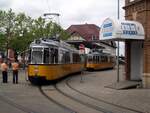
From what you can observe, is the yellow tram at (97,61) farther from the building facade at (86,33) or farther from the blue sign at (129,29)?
the building facade at (86,33)

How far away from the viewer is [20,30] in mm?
81938

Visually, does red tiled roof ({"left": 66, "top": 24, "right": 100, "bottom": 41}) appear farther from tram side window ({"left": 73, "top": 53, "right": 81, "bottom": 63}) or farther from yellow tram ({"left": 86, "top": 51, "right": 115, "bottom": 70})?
tram side window ({"left": 73, "top": 53, "right": 81, "bottom": 63})

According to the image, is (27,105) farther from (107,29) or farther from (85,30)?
(85,30)

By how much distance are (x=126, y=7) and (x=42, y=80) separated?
283 inches

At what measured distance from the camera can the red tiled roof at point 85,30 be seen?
12594 cm

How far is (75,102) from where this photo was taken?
19969 millimetres

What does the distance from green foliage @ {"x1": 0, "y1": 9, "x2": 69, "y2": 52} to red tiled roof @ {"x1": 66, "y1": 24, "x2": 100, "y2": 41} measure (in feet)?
136

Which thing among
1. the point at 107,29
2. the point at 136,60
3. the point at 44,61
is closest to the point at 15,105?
the point at 107,29

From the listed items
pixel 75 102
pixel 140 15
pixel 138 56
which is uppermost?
pixel 140 15

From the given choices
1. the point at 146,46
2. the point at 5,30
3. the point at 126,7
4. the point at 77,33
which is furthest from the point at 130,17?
the point at 77,33

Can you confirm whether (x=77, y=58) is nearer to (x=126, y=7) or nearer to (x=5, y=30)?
(x=126, y=7)

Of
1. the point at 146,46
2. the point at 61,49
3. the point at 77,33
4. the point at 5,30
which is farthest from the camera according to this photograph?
the point at 77,33

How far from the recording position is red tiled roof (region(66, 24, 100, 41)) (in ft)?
413

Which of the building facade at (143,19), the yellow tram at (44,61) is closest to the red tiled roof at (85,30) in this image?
the yellow tram at (44,61)
